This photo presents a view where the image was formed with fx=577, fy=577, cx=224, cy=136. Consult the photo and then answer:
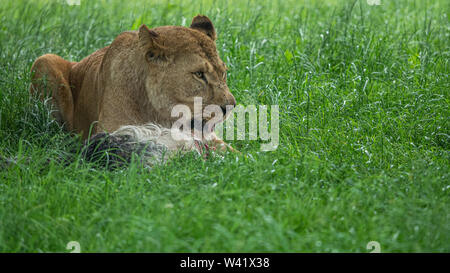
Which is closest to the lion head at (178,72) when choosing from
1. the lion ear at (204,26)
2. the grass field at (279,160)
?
the lion ear at (204,26)

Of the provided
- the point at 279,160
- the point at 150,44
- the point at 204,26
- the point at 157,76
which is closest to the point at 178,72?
the point at 157,76

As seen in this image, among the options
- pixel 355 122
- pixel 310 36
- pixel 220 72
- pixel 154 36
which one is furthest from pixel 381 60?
pixel 154 36

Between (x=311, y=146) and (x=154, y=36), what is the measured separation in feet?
4.71

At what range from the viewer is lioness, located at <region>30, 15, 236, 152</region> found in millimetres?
4027

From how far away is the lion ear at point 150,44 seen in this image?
13.1ft

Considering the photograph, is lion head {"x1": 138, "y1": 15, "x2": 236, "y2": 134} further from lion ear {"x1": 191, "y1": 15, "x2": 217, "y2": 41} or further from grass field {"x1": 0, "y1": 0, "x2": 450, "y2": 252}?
grass field {"x1": 0, "y1": 0, "x2": 450, "y2": 252}

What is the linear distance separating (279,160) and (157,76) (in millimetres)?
1043

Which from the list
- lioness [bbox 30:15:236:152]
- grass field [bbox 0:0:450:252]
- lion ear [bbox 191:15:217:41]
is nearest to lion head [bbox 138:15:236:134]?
lioness [bbox 30:15:236:152]

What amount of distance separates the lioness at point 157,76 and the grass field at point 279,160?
38 centimetres

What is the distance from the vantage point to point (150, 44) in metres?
4.00

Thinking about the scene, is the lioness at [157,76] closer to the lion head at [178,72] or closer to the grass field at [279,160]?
the lion head at [178,72]
